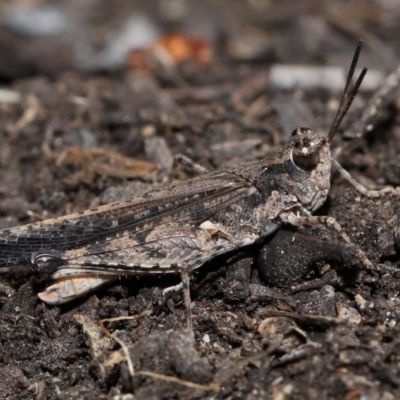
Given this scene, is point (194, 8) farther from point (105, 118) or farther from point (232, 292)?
point (232, 292)

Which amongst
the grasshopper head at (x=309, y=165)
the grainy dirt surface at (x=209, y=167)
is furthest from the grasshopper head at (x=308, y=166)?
the grainy dirt surface at (x=209, y=167)

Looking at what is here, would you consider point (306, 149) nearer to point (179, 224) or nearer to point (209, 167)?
point (179, 224)

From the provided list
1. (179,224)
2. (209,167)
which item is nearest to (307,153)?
(179,224)

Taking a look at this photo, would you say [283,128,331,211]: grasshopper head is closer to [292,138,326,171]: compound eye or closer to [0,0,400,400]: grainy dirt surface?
[292,138,326,171]: compound eye

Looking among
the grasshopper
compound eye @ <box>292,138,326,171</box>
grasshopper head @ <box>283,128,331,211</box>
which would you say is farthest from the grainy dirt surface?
compound eye @ <box>292,138,326,171</box>

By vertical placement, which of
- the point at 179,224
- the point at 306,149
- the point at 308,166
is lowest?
the point at 179,224

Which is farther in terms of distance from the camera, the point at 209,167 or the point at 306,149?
the point at 209,167
